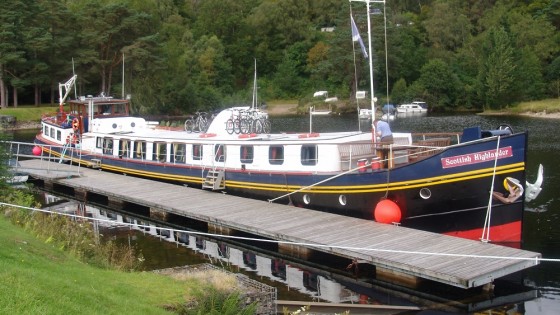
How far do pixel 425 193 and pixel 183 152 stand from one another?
1245 centimetres

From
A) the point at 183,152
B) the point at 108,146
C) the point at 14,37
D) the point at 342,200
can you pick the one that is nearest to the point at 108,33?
the point at 14,37

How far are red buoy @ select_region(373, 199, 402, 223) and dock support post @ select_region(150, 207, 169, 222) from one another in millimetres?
8926

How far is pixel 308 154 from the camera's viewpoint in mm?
23156

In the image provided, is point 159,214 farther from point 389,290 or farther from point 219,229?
point 389,290

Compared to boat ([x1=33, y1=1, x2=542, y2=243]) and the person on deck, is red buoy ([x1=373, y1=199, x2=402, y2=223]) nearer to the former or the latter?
boat ([x1=33, y1=1, x2=542, y2=243])

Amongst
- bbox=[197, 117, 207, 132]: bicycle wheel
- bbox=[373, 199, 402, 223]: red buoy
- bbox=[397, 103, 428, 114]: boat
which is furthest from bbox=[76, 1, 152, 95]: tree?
bbox=[373, 199, 402, 223]: red buoy

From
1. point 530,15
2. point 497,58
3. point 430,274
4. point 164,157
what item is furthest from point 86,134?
point 530,15

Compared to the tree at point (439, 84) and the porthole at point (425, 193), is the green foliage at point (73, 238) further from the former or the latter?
the tree at point (439, 84)

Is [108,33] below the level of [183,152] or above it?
above

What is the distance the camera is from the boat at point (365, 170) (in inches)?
754

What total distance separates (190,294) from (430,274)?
5869 millimetres

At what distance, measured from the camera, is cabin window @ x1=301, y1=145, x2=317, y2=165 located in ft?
75.3

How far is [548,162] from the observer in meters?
36.0

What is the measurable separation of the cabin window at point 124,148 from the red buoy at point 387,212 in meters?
16.1
